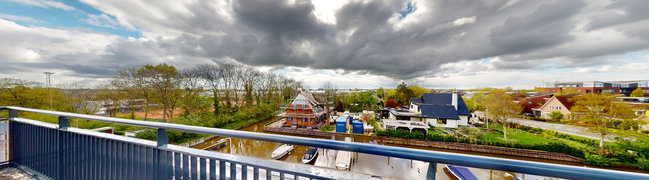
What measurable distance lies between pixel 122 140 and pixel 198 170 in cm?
77

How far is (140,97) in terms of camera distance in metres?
11.9

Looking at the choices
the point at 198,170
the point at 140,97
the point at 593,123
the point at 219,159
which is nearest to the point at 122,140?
the point at 198,170

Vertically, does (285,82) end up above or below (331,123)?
above

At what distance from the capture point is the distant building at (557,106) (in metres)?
14.5

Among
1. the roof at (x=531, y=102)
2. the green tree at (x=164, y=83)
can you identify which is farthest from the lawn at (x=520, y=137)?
the green tree at (x=164, y=83)

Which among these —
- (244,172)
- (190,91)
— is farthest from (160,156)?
(190,91)

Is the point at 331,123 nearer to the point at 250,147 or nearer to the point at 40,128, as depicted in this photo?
the point at 250,147

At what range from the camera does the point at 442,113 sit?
15.7 m

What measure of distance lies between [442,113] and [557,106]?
9591 millimetres

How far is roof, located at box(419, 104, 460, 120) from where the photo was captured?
15.3 metres

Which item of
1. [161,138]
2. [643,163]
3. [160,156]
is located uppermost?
[161,138]

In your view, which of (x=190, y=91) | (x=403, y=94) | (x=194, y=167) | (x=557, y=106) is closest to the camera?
(x=194, y=167)

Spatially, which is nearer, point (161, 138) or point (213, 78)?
point (161, 138)

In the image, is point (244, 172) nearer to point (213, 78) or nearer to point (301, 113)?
point (301, 113)
